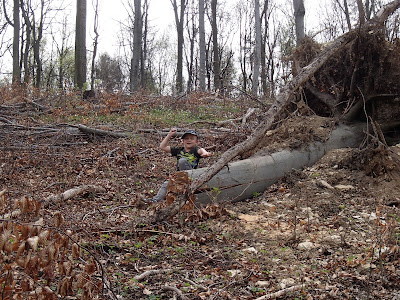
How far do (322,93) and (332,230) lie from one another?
157 inches

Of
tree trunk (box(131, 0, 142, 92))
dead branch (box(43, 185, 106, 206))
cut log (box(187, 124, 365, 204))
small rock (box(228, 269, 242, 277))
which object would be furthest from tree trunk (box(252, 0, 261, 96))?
small rock (box(228, 269, 242, 277))

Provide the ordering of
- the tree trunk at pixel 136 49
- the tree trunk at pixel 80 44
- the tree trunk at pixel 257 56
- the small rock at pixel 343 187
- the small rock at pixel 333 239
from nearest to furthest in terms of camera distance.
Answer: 1. the small rock at pixel 333 239
2. the small rock at pixel 343 187
3. the tree trunk at pixel 80 44
4. the tree trunk at pixel 257 56
5. the tree trunk at pixel 136 49

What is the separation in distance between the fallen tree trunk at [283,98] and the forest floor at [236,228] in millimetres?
464

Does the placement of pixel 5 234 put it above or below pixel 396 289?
above

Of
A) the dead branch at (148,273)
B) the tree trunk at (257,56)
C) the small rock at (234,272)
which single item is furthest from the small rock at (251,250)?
the tree trunk at (257,56)

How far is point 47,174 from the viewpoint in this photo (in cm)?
700

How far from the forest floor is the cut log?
0.16 meters

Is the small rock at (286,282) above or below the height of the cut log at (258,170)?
below

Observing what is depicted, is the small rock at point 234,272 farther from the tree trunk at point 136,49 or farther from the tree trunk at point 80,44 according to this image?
the tree trunk at point 136,49

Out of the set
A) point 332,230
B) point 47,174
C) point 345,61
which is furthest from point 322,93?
point 47,174

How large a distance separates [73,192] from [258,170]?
2725 mm

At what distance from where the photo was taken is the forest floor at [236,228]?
3.11 metres

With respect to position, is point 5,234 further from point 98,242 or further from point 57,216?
point 98,242

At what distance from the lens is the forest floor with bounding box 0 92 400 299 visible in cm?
311
